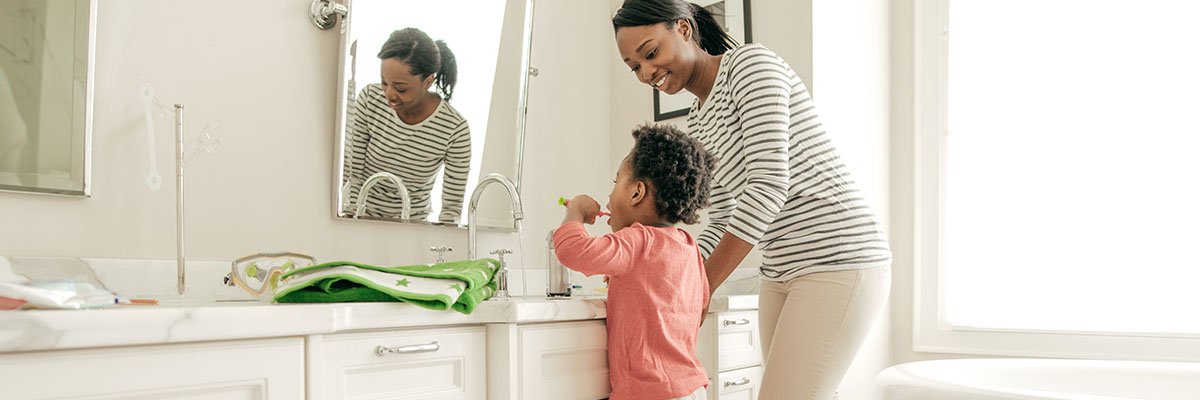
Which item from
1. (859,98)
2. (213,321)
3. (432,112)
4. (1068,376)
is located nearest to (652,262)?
(213,321)

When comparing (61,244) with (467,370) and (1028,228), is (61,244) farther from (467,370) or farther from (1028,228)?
(1028,228)

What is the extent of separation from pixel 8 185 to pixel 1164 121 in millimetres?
2686

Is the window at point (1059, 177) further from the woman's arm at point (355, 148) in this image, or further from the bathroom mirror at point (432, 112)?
the woman's arm at point (355, 148)

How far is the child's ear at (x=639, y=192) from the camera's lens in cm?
155

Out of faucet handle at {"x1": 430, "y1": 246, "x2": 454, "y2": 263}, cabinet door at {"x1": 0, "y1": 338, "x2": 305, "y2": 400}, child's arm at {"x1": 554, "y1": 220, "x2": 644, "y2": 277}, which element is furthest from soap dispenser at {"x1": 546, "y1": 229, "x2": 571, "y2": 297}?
cabinet door at {"x1": 0, "y1": 338, "x2": 305, "y2": 400}

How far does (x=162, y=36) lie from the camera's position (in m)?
1.68

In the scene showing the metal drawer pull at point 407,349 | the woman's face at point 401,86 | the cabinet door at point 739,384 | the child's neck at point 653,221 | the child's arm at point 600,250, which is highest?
the woman's face at point 401,86

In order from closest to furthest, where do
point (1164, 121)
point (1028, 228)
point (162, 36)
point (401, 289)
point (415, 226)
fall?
point (401, 289)
point (162, 36)
point (415, 226)
point (1164, 121)
point (1028, 228)

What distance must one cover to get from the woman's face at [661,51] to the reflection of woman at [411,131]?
0.61 meters

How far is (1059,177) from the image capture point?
2500 millimetres

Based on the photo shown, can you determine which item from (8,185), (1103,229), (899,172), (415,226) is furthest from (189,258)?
(1103,229)

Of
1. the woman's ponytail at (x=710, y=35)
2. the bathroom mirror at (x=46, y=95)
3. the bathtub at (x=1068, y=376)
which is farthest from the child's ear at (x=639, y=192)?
the bathroom mirror at (x=46, y=95)

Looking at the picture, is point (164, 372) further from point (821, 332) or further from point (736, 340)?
point (736, 340)

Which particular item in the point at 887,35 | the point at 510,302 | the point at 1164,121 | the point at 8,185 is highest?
the point at 887,35
